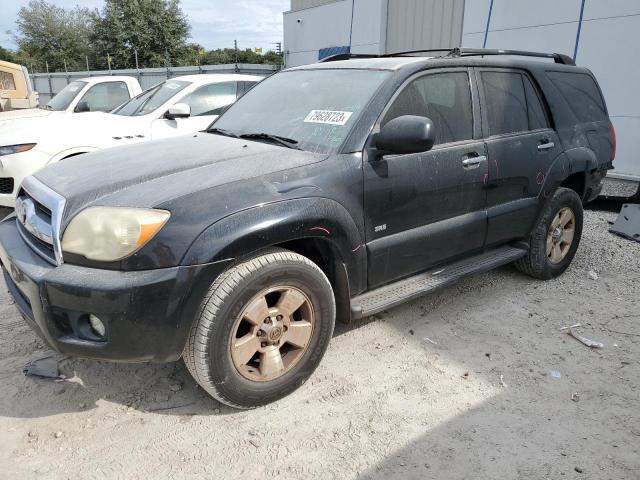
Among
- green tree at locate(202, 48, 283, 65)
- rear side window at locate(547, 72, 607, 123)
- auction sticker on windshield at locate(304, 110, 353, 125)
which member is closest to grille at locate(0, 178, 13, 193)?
auction sticker on windshield at locate(304, 110, 353, 125)

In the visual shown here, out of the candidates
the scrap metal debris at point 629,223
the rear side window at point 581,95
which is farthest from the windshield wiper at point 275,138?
the scrap metal debris at point 629,223

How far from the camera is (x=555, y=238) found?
13.7 ft

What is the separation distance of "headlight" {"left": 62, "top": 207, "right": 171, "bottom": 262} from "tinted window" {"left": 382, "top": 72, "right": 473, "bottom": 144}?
1519 mm

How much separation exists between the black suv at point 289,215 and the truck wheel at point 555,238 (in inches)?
1.1

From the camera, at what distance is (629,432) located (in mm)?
2430

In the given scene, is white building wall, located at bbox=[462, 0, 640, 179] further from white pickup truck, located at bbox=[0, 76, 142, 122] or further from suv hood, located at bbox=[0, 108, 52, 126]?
suv hood, located at bbox=[0, 108, 52, 126]

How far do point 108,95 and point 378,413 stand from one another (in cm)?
798

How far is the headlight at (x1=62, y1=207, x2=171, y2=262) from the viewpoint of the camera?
2143mm

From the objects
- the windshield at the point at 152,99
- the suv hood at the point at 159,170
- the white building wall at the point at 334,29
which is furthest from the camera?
the white building wall at the point at 334,29

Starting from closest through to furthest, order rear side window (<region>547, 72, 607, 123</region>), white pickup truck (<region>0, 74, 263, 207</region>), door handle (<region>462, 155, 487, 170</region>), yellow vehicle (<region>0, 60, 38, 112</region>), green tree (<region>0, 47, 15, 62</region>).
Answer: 1. door handle (<region>462, 155, 487, 170</region>)
2. rear side window (<region>547, 72, 607, 123</region>)
3. white pickup truck (<region>0, 74, 263, 207</region>)
4. yellow vehicle (<region>0, 60, 38, 112</region>)
5. green tree (<region>0, 47, 15, 62</region>)

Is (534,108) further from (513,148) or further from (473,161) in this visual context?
(473,161)

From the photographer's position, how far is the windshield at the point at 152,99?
6379 millimetres

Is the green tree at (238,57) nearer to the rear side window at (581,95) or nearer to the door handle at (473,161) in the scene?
the rear side window at (581,95)

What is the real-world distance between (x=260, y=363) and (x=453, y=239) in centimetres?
153
